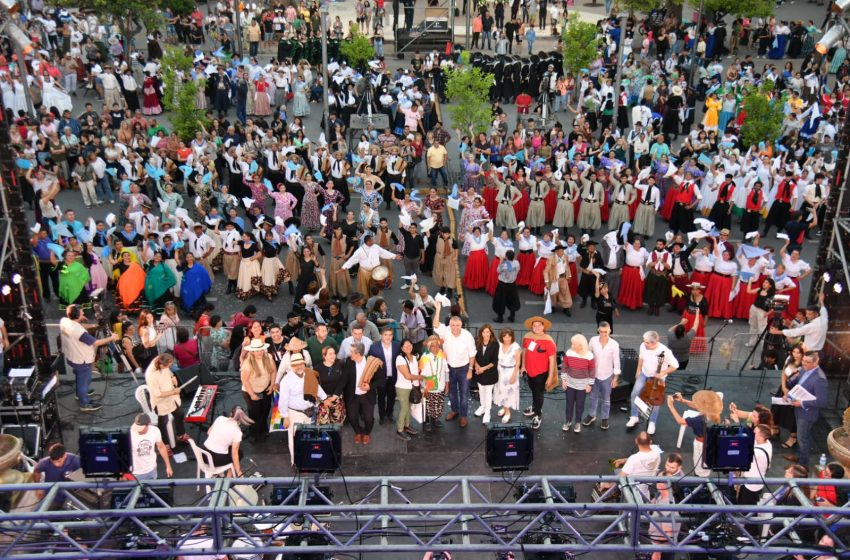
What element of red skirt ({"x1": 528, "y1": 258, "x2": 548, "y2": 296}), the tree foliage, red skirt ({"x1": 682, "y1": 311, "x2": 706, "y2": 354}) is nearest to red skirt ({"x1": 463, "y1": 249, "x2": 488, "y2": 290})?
→ red skirt ({"x1": 528, "y1": 258, "x2": 548, "y2": 296})

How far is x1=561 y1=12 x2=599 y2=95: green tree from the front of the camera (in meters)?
25.3

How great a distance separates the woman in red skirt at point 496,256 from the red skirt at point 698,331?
3.11 metres

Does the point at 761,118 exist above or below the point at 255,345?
above

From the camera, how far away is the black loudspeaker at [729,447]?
9.62 metres

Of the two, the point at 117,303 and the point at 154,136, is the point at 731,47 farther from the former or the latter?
the point at 117,303

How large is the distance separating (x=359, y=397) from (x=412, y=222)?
6569 millimetres

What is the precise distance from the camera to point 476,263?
1680 cm

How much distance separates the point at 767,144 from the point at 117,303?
44.0 feet

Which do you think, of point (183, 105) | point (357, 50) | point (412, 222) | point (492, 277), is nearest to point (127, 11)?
point (357, 50)

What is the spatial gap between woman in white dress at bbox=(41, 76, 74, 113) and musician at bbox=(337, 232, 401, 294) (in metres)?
12.1

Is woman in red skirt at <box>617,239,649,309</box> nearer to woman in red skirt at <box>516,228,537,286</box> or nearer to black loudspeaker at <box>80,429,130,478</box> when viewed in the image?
woman in red skirt at <box>516,228,537,286</box>

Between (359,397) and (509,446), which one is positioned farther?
(359,397)

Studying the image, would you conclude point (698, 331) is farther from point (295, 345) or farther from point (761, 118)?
point (761, 118)

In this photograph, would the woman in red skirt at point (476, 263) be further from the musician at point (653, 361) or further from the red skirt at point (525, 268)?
the musician at point (653, 361)
